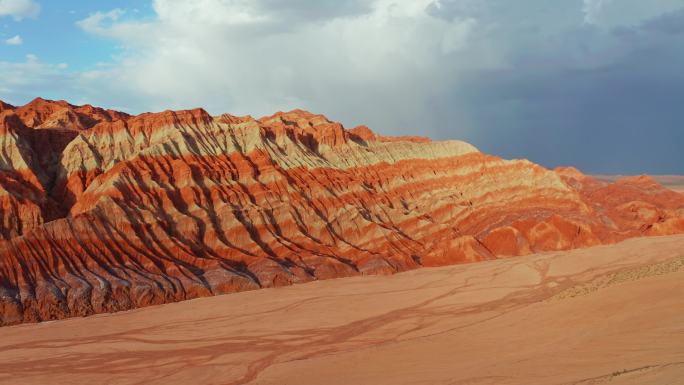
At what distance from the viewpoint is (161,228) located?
2144 inches

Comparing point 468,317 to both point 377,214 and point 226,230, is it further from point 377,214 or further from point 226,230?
point 377,214

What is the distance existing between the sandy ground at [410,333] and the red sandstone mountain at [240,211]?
16.6ft

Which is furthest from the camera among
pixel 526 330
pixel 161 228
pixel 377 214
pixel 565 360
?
pixel 377 214

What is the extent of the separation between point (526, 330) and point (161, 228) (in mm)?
38632

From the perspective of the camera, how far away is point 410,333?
29719mm

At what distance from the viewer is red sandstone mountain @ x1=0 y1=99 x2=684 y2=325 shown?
4691cm

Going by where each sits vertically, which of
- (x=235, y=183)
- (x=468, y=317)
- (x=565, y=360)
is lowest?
(x=468, y=317)

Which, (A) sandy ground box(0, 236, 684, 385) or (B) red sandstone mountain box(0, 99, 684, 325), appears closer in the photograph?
(A) sandy ground box(0, 236, 684, 385)

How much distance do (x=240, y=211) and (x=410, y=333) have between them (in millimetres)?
33428

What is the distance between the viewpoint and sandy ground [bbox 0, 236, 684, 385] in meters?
16.8

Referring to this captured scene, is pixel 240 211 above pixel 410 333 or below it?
above

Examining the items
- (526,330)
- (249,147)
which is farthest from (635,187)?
(526,330)

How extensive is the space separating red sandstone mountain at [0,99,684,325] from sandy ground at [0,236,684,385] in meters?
5.05

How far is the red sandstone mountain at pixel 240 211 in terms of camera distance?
46.9 m
